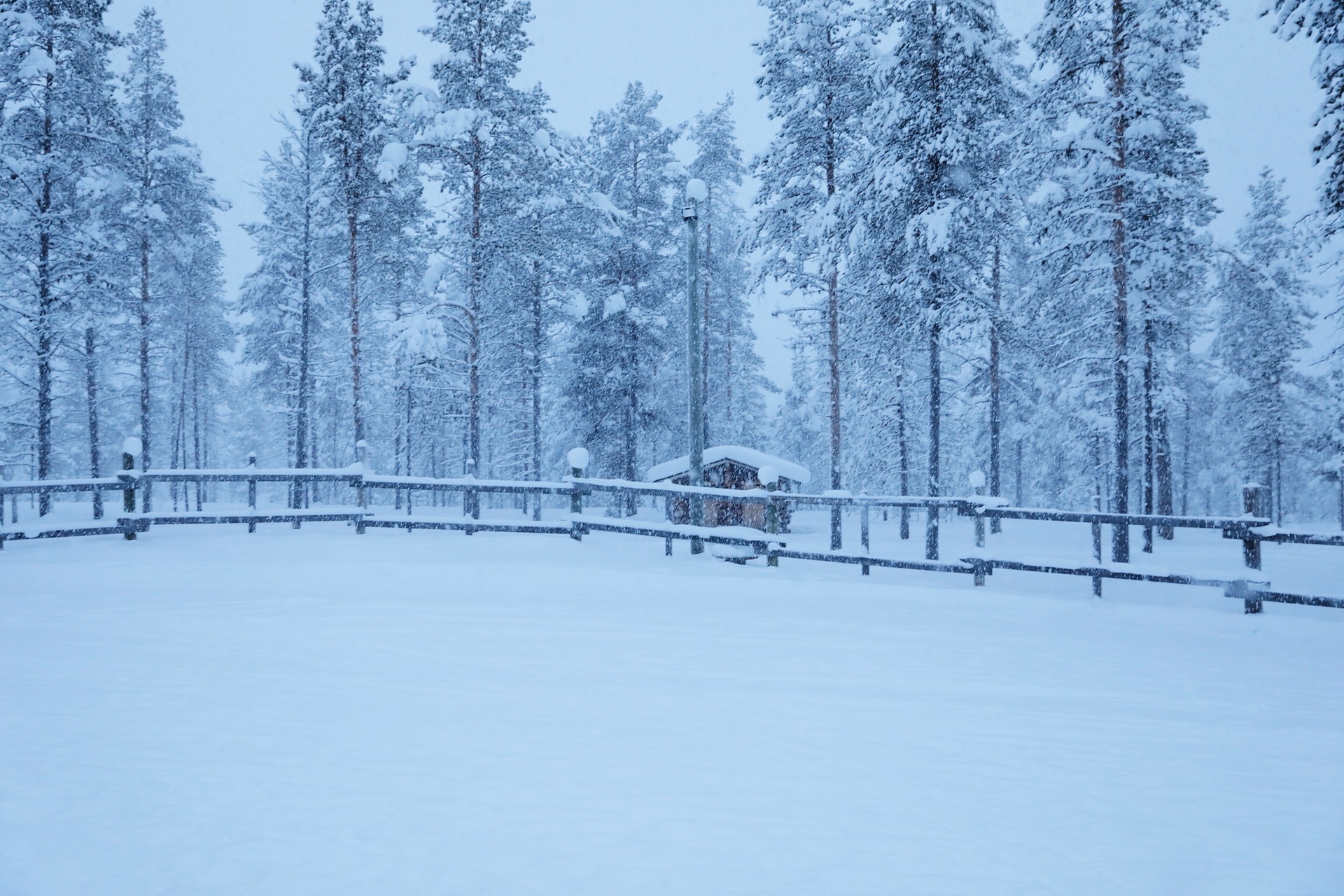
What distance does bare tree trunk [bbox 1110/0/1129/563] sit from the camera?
15268mm

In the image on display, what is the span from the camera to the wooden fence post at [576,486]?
42.4ft

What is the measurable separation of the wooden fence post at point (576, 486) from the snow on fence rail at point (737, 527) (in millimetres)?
33

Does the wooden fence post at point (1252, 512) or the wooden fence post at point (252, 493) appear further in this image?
the wooden fence post at point (252, 493)

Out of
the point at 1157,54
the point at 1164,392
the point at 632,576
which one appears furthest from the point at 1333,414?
the point at 632,576

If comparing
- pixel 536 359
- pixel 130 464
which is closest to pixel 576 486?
pixel 130 464

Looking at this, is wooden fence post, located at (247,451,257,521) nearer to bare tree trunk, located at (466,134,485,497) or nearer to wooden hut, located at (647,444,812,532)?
bare tree trunk, located at (466,134,485,497)

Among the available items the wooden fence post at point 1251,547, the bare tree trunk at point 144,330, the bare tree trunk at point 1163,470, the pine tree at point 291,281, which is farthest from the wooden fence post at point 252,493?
the bare tree trunk at point 1163,470

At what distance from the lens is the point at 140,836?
3.25m

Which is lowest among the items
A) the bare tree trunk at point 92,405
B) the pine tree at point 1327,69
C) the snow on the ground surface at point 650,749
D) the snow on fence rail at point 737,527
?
the snow on the ground surface at point 650,749

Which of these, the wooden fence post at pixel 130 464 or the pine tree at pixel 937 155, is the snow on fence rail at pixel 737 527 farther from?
the pine tree at pixel 937 155

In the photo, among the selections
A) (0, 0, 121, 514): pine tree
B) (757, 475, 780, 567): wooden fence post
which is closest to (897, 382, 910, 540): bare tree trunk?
(757, 475, 780, 567): wooden fence post

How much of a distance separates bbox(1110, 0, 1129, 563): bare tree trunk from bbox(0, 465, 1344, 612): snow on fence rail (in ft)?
12.7

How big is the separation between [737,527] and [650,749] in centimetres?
820

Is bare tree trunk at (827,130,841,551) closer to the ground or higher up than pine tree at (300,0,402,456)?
closer to the ground
